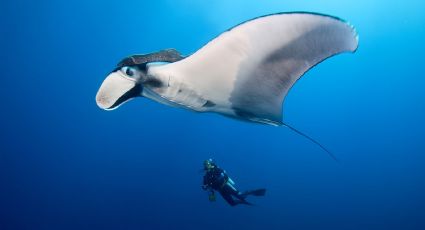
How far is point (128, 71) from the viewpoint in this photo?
246cm

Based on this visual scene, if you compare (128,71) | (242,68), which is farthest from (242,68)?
(128,71)

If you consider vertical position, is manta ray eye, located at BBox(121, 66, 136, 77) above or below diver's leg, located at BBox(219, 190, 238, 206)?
below

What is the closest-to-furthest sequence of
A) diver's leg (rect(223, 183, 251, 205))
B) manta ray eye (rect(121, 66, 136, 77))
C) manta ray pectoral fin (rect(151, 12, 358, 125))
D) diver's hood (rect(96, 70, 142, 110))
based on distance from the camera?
manta ray pectoral fin (rect(151, 12, 358, 125)) → manta ray eye (rect(121, 66, 136, 77)) → diver's hood (rect(96, 70, 142, 110)) → diver's leg (rect(223, 183, 251, 205))

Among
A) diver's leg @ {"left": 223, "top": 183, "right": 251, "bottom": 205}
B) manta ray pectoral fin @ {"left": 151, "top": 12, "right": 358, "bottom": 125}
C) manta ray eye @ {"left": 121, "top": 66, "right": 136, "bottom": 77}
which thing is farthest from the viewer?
diver's leg @ {"left": 223, "top": 183, "right": 251, "bottom": 205}

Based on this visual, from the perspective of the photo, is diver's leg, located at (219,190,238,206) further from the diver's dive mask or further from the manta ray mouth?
the manta ray mouth

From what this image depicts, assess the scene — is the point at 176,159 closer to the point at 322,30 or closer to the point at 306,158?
the point at 306,158

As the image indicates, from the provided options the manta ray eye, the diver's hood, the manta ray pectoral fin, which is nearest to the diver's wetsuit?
the manta ray pectoral fin

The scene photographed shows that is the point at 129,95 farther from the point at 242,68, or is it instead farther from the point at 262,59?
the point at 262,59

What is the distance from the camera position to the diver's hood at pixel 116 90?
258 cm

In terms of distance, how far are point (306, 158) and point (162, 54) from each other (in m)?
31.9

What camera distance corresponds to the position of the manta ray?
2035mm

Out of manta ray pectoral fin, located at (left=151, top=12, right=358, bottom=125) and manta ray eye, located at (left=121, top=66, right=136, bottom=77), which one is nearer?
manta ray pectoral fin, located at (left=151, top=12, right=358, bottom=125)

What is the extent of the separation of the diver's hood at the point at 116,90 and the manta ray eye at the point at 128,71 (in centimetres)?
6

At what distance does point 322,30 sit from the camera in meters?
2.02
